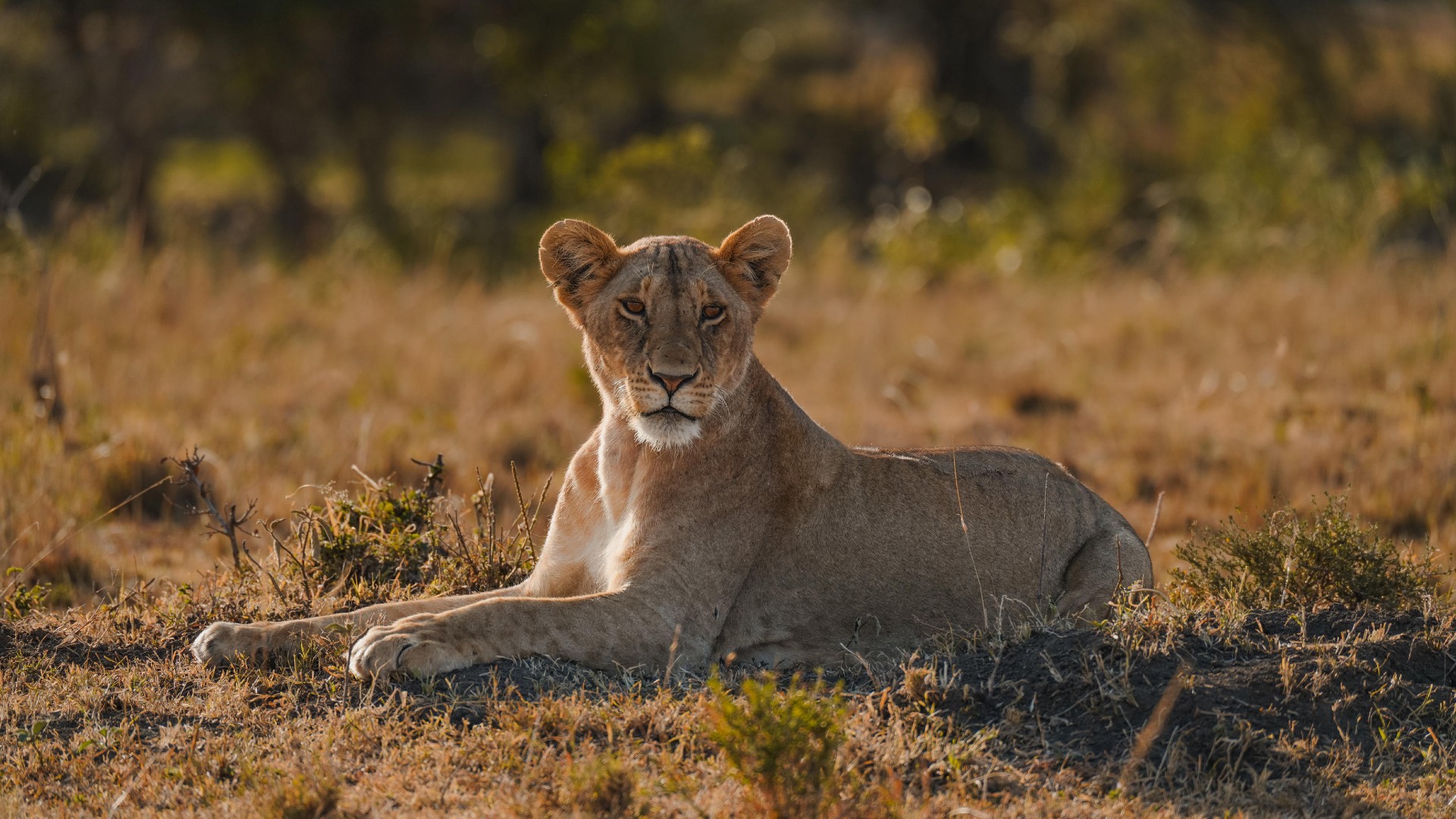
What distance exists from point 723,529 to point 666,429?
1.45 ft

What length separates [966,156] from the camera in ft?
74.6

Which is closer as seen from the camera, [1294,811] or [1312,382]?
[1294,811]

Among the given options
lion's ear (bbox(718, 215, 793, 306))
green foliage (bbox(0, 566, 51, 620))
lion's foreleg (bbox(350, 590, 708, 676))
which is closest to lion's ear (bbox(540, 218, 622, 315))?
lion's ear (bbox(718, 215, 793, 306))

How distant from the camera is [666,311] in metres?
4.72

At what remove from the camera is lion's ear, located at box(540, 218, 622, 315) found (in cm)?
492

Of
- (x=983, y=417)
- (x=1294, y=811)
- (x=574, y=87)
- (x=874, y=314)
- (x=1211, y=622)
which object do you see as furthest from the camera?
(x=574, y=87)

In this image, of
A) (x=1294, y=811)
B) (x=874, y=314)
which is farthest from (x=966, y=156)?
(x=1294, y=811)

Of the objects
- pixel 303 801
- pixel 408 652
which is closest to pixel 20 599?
pixel 408 652

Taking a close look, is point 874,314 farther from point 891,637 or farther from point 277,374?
point 891,637

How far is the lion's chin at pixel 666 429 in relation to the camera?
183 inches

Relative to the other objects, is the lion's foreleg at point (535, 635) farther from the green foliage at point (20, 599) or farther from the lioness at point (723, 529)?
the green foliage at point (20, 599)

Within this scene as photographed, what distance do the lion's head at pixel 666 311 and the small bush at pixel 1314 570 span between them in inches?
76.5

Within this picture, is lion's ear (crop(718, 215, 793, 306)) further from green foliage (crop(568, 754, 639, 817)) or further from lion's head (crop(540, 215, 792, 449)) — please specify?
green foliage (crop(568, 754, 639, 817))

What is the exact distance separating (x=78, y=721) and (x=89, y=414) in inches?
175
